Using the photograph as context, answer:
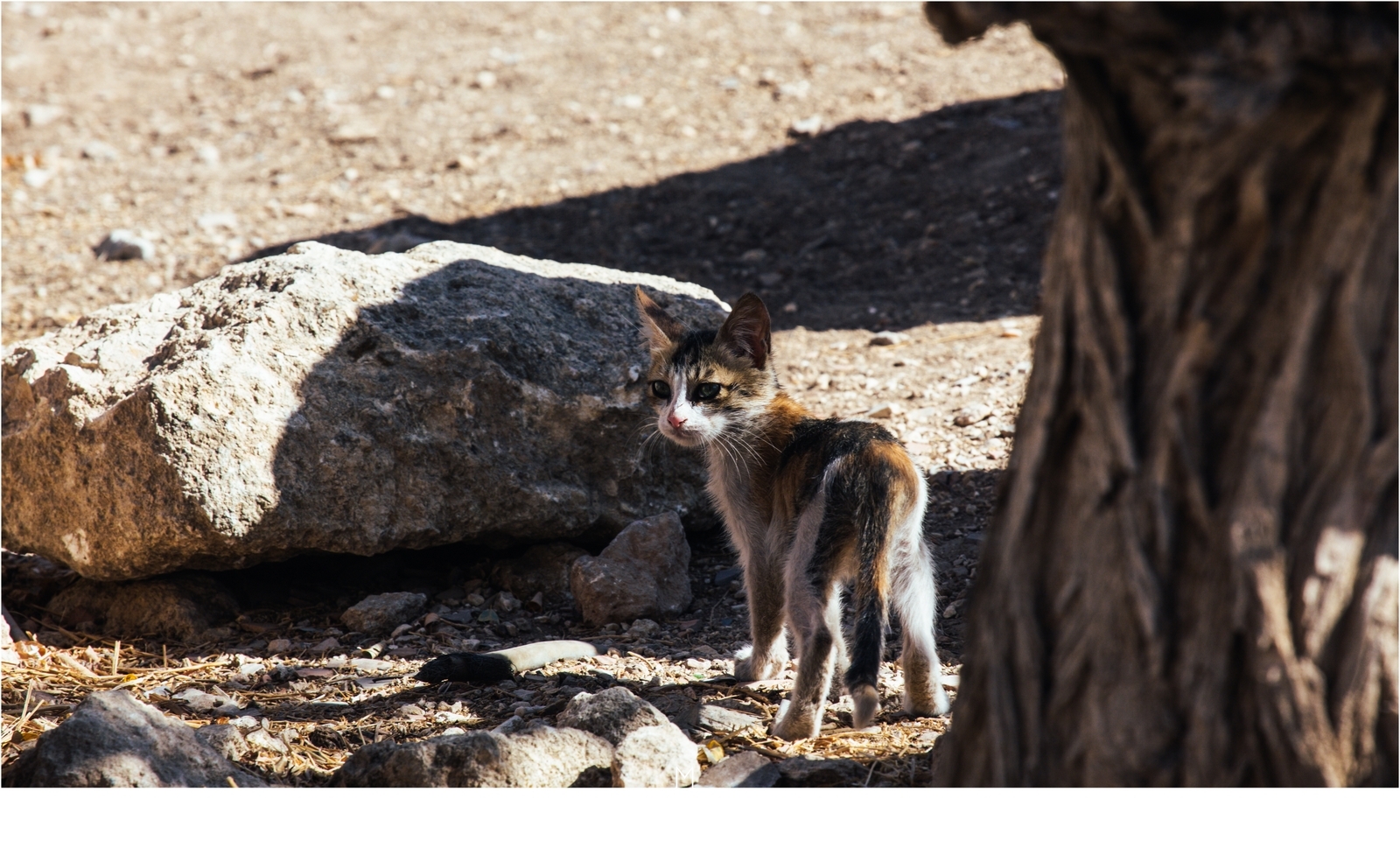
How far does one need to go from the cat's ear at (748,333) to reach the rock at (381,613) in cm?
Answer: 175

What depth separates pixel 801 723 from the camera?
349 centimetres

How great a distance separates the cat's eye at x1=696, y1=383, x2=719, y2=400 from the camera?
4.21 meters

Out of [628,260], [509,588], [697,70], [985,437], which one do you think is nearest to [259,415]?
[509,588]

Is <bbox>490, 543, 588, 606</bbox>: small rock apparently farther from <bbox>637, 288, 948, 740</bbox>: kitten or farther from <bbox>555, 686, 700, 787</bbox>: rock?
<bbox>555, 686, 700, 787</bbox>: rock

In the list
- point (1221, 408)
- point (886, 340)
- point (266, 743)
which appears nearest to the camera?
point (1221, 408)

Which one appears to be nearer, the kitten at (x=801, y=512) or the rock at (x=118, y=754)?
the rock at (x=118, y=754)

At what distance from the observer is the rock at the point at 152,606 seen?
451 centimetres

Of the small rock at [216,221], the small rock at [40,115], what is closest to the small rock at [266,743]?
the small rock at [216,221]

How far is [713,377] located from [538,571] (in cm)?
139

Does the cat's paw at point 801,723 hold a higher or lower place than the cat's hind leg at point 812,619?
lower

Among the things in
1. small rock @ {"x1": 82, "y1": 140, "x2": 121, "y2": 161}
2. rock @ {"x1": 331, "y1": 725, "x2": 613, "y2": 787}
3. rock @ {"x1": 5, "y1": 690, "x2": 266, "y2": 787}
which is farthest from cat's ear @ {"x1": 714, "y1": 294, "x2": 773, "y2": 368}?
small rock @ {"x1": 82, "y1": 140, "x2": 121, "y2": 161}

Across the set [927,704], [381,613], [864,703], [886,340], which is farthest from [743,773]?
[886,340]

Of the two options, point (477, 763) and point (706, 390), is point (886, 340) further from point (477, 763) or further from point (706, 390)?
point (477, 763)

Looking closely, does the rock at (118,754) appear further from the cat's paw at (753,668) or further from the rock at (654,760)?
the cat's paw at (753,668)
